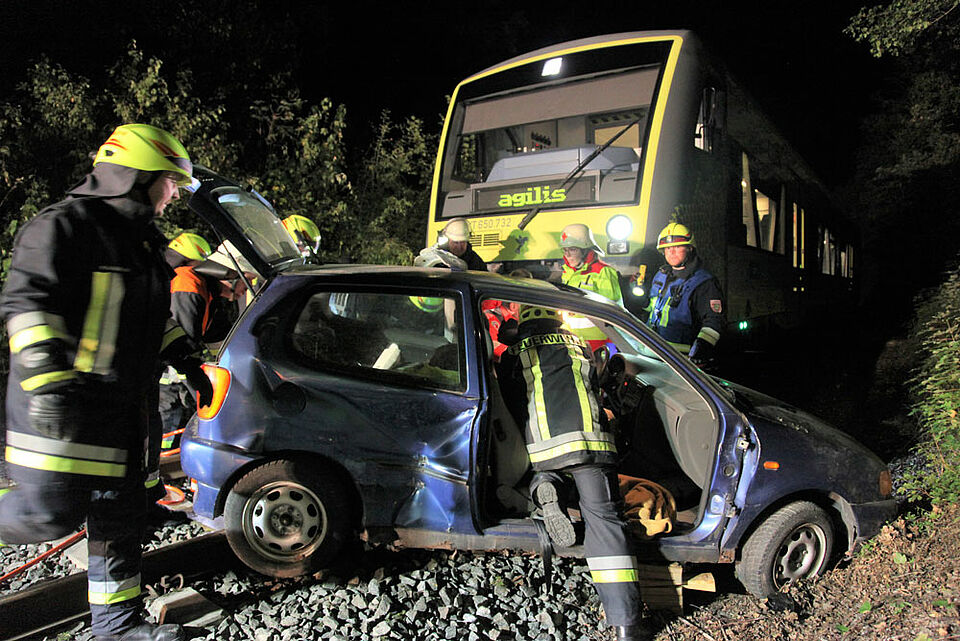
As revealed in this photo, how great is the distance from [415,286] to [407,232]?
7.59 m

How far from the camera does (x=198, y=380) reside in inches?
120

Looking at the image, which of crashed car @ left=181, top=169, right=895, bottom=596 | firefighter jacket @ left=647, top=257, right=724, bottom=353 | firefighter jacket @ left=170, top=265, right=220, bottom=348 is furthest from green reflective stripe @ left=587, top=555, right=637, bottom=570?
firefighter jacket @ left=170, top=265, right=220, bottom=348

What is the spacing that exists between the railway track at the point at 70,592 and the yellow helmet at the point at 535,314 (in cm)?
192

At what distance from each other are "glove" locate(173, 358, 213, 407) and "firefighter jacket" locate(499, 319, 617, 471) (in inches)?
58.0

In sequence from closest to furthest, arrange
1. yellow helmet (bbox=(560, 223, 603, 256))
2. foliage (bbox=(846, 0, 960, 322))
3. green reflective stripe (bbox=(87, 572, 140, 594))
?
green reflective stripe (bbox=(87, 572, 140, 594))
yellow helmet (bbox=(560, 223, 603, 256))
foliage (bbox=(846, 0, 960, 322))

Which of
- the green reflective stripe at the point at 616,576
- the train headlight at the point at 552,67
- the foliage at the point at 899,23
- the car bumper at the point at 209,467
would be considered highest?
the foliage at the point at 899,23

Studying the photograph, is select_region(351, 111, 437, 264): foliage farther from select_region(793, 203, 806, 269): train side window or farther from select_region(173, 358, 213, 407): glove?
select_region(173, 358, 213, 407): glove

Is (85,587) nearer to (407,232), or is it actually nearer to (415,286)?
(415,286)

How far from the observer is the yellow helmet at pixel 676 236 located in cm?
510

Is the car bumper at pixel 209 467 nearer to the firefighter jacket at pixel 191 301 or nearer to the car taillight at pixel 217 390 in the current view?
the car taillight at pixel 217 390

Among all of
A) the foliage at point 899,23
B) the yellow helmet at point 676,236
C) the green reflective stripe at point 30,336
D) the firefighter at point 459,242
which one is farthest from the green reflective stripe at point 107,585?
the foliage at point 899,23

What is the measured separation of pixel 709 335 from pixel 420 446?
8.65 feet

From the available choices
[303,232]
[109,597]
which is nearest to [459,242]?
[303,232]

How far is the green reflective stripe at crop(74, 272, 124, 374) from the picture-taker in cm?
234
